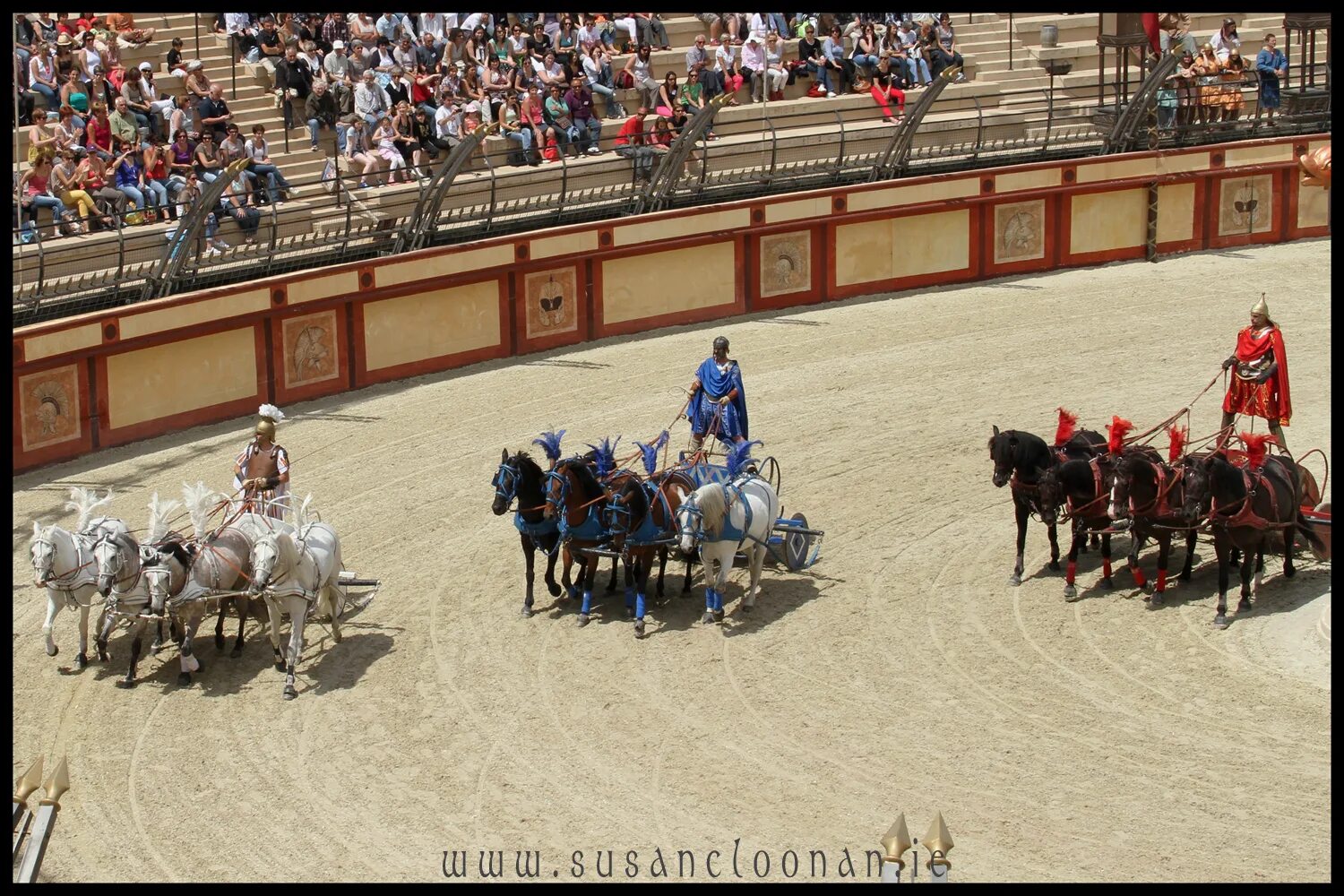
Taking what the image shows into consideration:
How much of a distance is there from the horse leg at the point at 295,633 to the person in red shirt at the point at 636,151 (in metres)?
11.7

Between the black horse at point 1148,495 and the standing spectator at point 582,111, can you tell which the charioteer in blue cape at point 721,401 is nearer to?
the black horse at point 1148,495

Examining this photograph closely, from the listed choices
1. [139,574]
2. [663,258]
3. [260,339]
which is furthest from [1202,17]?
[139,574]

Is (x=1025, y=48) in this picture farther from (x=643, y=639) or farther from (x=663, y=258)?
(x=643, y=639)

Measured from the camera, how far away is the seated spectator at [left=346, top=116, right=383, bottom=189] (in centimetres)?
2548

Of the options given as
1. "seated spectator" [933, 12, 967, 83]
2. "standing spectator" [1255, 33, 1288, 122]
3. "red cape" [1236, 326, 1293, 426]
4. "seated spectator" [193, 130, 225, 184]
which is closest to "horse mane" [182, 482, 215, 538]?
"seated spectator" [193, 130, 225, 184]

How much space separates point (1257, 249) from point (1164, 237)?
1508 mm

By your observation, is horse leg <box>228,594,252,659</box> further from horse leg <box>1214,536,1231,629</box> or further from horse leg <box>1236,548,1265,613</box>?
horse leg <box>1236,548,1265,613</box>

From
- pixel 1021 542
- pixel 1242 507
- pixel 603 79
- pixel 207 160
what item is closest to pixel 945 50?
pixel 603 79

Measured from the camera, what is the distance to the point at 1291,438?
2027 centimetres

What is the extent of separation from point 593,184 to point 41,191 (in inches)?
278

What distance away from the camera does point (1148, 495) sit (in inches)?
613

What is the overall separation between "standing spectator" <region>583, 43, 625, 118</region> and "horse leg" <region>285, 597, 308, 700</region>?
14922 millimetres

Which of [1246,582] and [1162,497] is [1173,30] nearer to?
[1246,582]

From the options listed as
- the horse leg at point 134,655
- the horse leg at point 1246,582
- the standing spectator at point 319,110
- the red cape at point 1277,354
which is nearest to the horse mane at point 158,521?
the horse leg at point 134,655
